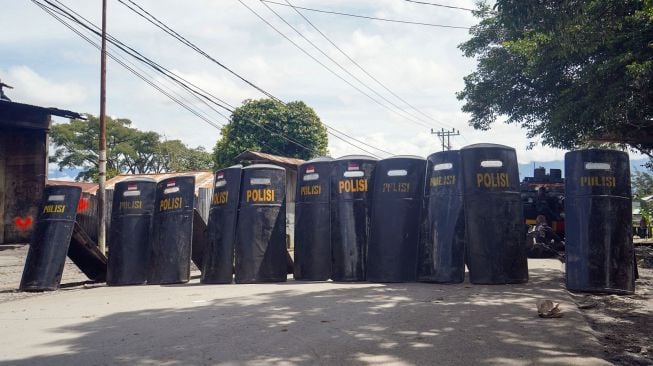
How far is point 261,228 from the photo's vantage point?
9.07m

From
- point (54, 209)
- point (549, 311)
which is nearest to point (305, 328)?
point (549, 311)

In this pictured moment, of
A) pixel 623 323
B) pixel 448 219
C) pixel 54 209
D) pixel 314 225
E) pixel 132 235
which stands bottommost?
pixel 623 323

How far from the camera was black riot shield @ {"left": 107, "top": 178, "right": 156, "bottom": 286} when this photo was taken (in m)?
9.48

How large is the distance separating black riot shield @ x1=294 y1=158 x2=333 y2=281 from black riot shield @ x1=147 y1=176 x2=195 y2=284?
200 cm

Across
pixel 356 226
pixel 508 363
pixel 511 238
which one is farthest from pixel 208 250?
pixel 508 363

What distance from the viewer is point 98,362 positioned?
4078 millimetres

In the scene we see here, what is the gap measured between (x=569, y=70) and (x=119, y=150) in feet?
136

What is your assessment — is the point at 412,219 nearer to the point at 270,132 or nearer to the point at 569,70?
the point at 569,70

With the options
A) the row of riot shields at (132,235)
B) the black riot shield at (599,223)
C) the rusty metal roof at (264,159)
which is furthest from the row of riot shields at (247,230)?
the rusty metal roof at (264,159)

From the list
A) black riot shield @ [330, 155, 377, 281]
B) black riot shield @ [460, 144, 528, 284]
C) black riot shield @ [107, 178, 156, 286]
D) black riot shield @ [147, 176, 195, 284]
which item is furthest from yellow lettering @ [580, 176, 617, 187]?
black riot shield @ [107, 178, 156, 286]

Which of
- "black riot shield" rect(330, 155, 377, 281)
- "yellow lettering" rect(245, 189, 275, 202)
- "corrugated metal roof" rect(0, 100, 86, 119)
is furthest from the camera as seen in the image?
"corrugated metal roof" rect(0, 100, 86, 119)

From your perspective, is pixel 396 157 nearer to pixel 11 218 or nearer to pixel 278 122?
pixel 11 218

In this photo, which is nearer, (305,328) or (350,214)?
Answer: (305,328)

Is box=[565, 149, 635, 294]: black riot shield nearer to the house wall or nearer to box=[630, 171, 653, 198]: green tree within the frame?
the house wall
